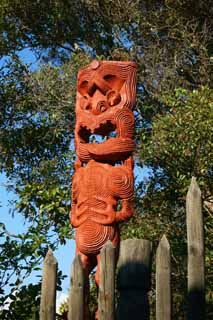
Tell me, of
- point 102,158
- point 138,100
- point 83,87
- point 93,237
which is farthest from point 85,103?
point 138,100

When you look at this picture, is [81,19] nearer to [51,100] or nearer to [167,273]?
[51,100]

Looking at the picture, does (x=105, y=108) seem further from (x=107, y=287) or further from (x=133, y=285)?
(x=107, y=287)

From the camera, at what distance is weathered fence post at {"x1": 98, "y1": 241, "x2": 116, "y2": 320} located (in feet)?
10.0

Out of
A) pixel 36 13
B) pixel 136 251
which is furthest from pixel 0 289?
pixel 36 13

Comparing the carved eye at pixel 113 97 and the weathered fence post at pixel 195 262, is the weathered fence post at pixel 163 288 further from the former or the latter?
the carved eye at pixel 113 97

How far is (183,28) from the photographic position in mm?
10977

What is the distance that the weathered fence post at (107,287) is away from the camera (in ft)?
10.0

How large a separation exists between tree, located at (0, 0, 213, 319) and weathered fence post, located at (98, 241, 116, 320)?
538 centimetres

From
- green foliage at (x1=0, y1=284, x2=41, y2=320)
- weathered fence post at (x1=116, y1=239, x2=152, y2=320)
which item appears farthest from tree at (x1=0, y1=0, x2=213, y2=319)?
weathered fence post at (x1=116, y1=239, x2=152, y2=320)

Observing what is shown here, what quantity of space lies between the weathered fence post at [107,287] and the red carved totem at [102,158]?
355 centimetres

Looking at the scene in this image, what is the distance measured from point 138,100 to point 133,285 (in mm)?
7930

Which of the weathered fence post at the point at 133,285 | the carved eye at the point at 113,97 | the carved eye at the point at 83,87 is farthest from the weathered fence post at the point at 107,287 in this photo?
the carved eye at the point at 83,87

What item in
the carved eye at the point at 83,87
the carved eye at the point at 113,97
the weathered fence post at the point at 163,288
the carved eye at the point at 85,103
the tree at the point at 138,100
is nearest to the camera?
the weathered fence post at the point at 163,288

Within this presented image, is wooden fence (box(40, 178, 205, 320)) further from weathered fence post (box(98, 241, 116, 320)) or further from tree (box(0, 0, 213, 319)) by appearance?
tree (box(0, 0, 213, 319))
